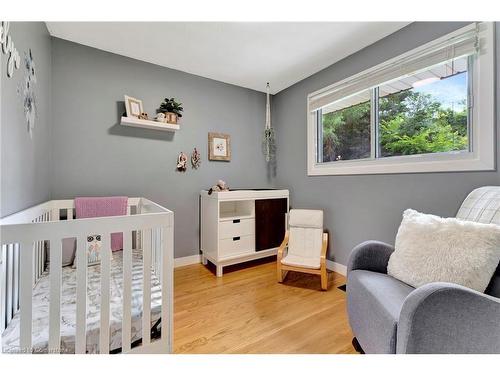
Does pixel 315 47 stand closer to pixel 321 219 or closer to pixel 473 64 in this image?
pixel 473 64

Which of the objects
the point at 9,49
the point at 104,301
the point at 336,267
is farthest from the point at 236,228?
the point at 9,49

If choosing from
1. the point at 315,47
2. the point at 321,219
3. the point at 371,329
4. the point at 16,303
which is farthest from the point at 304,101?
the point at 16,303

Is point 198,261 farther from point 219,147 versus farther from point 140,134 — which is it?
point 140,134

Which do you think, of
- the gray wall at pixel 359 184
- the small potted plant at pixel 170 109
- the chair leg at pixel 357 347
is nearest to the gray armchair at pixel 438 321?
the chair leg at pixel 357 347

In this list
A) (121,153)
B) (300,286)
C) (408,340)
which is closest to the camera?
(408,340)

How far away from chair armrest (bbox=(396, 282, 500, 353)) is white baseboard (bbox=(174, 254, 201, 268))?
7.33 feet

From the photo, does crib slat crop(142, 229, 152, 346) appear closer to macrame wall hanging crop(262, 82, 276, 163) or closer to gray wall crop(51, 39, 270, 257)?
gray wall crop(51, 39, 270, 257)

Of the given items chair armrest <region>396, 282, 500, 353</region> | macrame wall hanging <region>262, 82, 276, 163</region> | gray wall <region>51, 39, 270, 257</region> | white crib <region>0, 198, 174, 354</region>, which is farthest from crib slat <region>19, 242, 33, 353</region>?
macrame wall hanging <region>262, 82, 276, 163</region>

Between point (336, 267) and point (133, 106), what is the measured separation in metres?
2.70

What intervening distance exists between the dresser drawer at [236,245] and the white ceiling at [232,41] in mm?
1895

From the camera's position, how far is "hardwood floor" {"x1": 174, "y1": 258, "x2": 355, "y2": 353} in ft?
4.35

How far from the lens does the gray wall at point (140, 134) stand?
79.9 inches

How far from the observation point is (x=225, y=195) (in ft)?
7.57

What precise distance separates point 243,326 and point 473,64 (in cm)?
234
